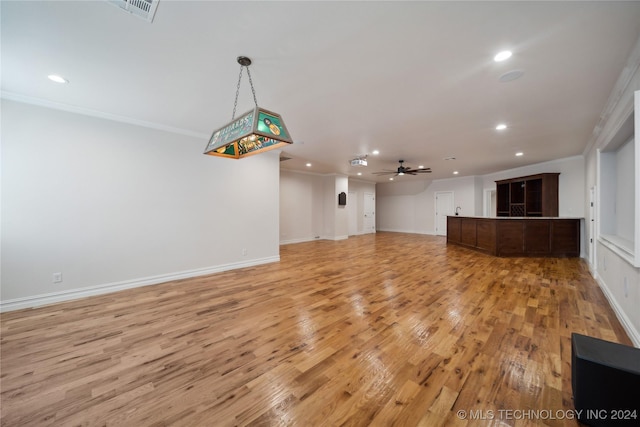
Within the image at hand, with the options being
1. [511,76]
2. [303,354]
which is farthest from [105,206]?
[511,76]

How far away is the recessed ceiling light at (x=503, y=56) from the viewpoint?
2.15 metres

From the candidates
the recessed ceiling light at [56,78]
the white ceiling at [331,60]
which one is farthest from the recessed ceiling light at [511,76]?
the recessed ceiling light at [56,78]

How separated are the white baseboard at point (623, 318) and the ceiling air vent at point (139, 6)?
4.98 meters

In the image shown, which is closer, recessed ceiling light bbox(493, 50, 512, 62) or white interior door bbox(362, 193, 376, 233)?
recessed ceiling light bbox(493, 50, 512, 62)

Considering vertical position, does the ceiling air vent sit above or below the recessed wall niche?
above

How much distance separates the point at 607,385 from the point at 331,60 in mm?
3075

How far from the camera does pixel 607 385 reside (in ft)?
4.25

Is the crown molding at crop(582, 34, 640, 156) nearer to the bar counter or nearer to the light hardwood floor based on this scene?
the light hardwood floor

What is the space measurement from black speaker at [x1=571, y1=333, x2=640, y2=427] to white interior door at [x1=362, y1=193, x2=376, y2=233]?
989 centimetres

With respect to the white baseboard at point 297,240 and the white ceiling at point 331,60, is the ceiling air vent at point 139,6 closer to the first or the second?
the white ceiling at point 331,60

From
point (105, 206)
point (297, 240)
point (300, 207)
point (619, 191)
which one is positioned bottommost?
point (297, 240)

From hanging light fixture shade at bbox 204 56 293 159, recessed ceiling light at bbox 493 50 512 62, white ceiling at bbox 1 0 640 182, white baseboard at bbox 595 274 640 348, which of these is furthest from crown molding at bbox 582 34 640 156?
hanging light fixture shade at bbox 204 56 293 159

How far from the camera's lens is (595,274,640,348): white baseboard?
2.20m

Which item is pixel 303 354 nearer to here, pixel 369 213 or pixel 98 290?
pixel 98 290
